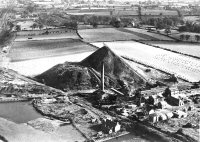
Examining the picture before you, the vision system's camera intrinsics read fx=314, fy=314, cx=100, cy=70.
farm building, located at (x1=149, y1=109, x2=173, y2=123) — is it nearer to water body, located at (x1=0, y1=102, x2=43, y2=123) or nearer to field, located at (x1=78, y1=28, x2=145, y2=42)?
water body, located at (x1=0, y1=102, x2=43, y2=123)

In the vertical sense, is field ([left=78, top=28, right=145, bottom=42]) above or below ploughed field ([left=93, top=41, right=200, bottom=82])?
above

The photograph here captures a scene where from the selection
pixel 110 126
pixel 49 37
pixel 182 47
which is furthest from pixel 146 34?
pixel 110 126

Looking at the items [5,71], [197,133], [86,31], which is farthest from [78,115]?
[86,31]

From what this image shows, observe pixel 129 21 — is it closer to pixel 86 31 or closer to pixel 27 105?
pixel 86 31

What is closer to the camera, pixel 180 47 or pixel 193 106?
pixel 193 106

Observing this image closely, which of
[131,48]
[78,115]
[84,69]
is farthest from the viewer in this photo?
[131,48]

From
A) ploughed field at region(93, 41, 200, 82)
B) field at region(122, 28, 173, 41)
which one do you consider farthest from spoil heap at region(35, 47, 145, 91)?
field at region(122, 28, 173, 41)

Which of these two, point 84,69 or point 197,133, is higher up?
point 84,69
